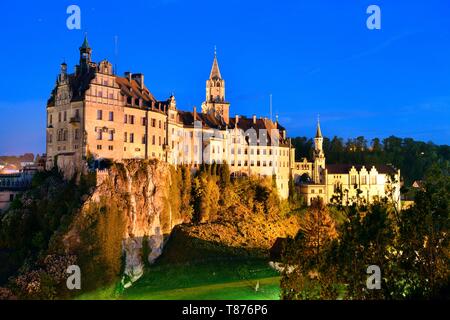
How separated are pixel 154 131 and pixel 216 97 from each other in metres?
24.2

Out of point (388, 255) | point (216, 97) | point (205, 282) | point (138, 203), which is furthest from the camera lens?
point (216, 97)

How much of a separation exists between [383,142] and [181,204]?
82478 millimetres

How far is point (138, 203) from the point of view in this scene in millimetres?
61688

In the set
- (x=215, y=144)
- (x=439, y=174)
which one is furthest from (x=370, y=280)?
(x=215, y=144)

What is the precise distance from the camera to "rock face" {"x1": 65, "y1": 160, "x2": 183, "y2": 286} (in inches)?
2283

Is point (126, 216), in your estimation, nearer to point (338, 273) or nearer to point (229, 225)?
point (229, 225)
